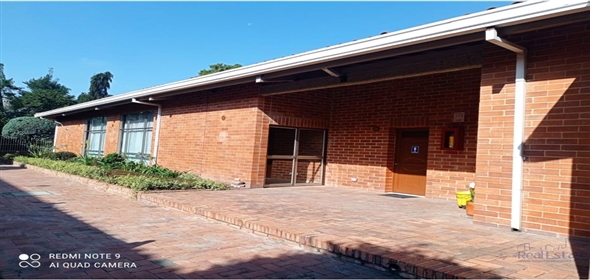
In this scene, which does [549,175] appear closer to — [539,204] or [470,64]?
[539,204]

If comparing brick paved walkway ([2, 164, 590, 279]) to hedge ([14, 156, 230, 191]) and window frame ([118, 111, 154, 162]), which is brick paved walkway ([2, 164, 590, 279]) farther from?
window frame ([118, 111, 154, 162])

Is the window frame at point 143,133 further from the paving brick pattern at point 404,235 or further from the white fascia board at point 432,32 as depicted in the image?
the paving brick pattern at point 404,235

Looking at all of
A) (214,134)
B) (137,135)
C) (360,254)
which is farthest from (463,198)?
(137,135)

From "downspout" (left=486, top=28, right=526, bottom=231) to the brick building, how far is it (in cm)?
1

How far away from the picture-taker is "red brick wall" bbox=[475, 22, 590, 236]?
4.52 meters

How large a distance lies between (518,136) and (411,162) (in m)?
4.56

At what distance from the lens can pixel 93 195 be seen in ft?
25.9

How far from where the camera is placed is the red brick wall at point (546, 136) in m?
4.52

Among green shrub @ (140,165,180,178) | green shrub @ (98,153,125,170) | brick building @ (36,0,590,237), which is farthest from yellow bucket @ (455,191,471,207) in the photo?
green shrub @ (98,153,125,170)

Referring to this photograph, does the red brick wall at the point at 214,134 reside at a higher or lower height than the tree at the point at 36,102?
lower

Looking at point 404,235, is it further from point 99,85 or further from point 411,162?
point 99,85

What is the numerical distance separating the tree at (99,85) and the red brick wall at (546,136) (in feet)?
159

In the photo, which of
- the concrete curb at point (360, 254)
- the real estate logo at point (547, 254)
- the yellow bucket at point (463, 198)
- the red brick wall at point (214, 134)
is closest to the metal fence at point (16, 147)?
the red brick wall at point (214, 134)

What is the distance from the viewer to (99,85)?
46.8 meters
